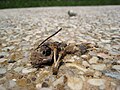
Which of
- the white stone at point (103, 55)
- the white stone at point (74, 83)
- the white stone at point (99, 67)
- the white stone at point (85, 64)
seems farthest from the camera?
the white stone at point (103, 55)

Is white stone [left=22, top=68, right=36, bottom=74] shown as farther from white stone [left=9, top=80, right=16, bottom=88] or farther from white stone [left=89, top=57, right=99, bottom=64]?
white stone [left=89, top=57, right=99, bottom=64]

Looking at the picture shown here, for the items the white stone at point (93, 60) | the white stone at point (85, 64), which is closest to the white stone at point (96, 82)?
the white stone at point (85, 64)

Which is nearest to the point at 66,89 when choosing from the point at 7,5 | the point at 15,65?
the point at 15,65

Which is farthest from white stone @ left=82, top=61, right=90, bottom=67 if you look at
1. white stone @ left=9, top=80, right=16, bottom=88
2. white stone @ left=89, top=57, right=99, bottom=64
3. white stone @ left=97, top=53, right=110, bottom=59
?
white stone @ left=9, top=80, right=16, bottom=88

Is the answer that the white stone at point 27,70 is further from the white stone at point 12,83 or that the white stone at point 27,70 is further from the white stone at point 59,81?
the white stone at point 59,81

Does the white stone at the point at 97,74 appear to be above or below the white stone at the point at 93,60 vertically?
below

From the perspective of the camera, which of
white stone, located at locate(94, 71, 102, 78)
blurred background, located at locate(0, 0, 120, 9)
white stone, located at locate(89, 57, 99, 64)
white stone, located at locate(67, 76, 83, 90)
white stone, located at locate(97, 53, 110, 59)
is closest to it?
white stone, located at locate(67, 76, 83, 90)

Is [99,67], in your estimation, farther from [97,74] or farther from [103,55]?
[103,55]

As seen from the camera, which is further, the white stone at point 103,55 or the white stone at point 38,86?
the white stone at point 103,55

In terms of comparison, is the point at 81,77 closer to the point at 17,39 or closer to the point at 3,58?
the point at 3,58
